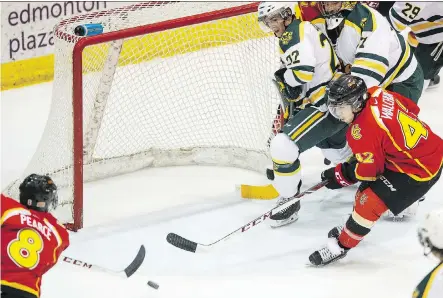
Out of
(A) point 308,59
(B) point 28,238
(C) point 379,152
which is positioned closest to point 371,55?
(A) point 308,59

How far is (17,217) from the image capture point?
3.40m

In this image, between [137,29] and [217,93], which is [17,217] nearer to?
[137,29]

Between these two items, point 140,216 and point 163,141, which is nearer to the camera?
point 140,216

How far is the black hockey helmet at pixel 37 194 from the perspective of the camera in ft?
11.4

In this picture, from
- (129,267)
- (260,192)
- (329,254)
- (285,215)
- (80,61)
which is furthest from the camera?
(260,192)

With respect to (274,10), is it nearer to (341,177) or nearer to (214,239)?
(341,177)

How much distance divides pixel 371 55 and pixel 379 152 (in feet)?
1.79

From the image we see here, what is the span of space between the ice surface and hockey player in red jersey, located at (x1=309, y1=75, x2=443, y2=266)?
18 cm

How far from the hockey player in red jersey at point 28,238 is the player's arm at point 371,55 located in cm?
153

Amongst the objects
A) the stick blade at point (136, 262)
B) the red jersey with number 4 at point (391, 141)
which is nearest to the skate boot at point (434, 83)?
the red jersey with number 4 at point (391, 141)

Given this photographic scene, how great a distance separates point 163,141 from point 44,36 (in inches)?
47.6

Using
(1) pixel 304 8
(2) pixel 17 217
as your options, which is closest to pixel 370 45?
(1) pixel 304 8

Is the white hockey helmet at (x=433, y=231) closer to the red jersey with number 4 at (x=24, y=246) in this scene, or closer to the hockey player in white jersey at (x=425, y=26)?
the red jersey with number 4 at (x=24, y=246)

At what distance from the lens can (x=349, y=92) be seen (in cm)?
405
